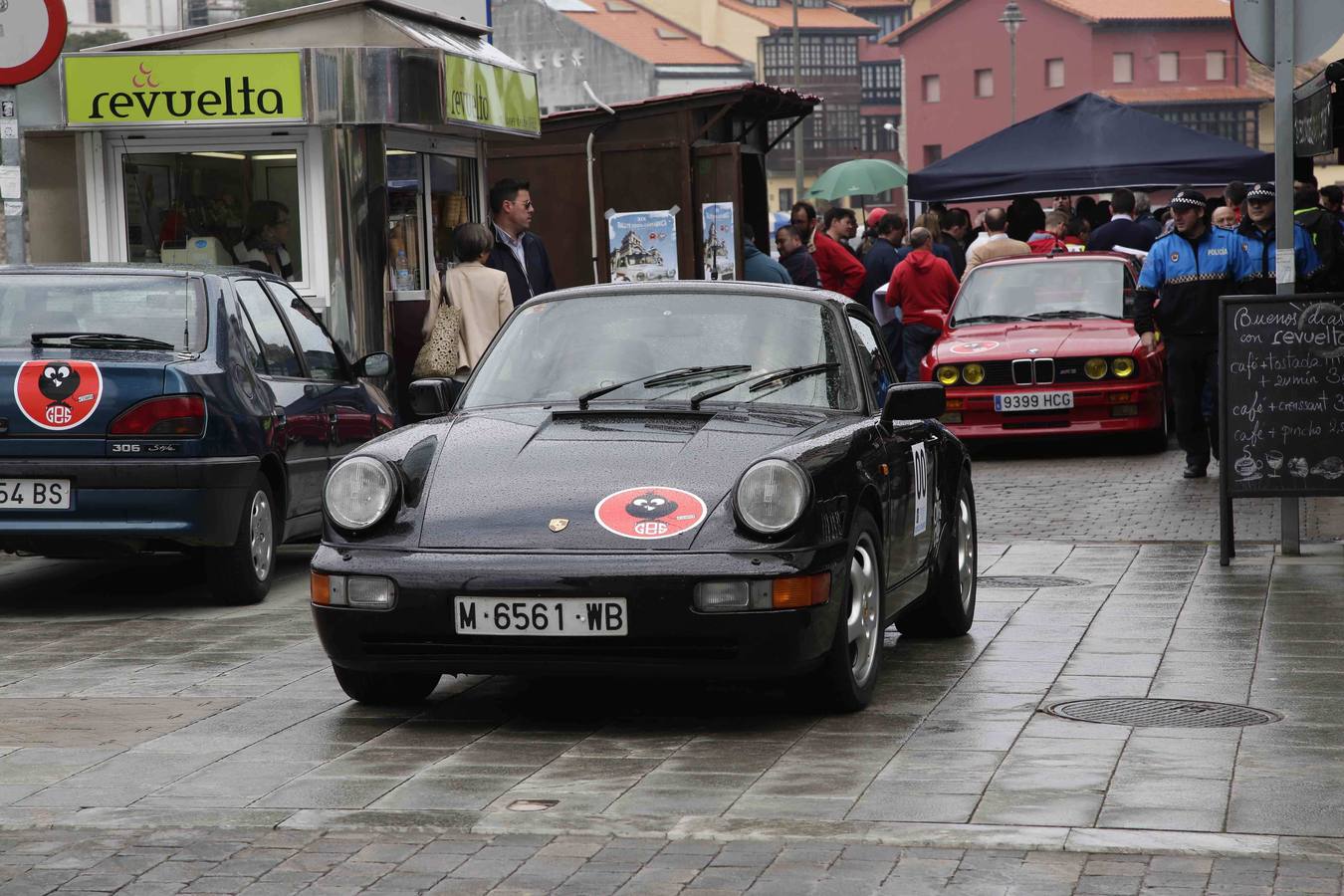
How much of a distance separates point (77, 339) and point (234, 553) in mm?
1132

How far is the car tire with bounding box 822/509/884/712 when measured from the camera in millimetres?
6516

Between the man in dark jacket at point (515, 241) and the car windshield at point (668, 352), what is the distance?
6.06 meters

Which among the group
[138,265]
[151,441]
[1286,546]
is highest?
[138,265]

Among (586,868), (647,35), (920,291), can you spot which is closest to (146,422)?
(586,868)

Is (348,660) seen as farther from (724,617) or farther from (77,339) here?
(77,339)

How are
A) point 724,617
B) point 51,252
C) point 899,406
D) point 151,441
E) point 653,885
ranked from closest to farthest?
point 653,885 → point 724,617 → point 899,406 → point 151,441 → point 51,252

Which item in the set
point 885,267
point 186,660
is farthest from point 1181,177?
point 186,660

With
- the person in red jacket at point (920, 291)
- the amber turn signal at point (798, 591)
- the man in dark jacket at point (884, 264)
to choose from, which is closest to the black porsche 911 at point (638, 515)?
the amber turn signal at point (798, 591)

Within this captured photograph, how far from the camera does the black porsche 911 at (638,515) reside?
20.3 feet

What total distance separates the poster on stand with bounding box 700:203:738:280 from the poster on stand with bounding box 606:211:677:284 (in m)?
0.30

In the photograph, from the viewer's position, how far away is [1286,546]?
10781mm

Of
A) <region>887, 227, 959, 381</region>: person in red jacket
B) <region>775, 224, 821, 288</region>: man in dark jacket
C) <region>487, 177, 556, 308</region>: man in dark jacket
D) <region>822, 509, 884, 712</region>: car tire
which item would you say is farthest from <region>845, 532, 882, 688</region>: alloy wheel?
<region>887, 227, 959, 381</region>: person in red jacket

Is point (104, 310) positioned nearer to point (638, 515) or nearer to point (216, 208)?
point (638, 515)

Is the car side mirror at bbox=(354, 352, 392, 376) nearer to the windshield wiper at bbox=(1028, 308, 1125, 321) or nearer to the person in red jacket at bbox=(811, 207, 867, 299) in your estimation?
the windshield wiper at bbox=(1028, 308, 1125, 321)
